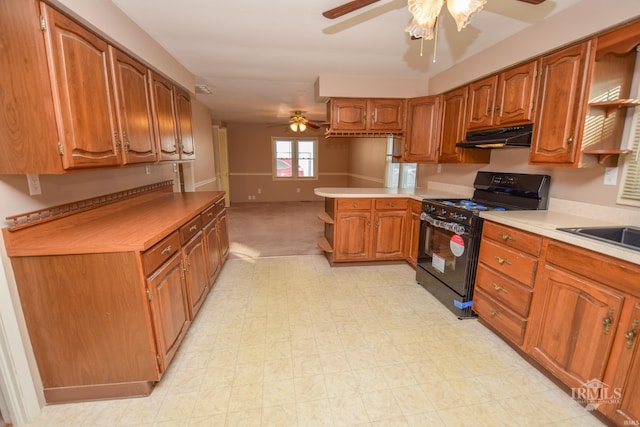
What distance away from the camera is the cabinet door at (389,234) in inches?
132

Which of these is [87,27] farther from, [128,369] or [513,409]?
[513,409]

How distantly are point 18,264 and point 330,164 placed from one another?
7.64 meters

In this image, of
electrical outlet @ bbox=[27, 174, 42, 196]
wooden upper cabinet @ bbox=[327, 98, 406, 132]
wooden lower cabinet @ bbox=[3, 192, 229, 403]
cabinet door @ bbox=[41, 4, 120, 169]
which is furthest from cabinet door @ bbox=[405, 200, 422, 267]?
electrical outlet @ bbox=[27, 174, 42, 196]

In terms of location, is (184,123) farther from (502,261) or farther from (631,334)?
(631,334)

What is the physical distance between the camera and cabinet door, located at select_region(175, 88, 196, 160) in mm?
2954

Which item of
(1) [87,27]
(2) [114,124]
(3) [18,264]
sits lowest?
(3) [18,264]

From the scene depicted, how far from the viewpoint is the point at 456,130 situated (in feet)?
9.59

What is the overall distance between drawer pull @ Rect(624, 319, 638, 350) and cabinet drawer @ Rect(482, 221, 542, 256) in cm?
55

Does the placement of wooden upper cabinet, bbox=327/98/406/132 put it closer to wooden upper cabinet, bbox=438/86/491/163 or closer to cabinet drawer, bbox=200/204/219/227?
wooden upper cabinet, bbox=438/86/491/163

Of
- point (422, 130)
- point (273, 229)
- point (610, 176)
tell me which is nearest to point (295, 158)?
point (273, 229)

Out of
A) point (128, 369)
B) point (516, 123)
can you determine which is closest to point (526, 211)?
point (516, 123)

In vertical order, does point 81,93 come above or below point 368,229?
above

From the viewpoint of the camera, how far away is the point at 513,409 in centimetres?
150

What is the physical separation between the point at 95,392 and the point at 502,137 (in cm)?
333
